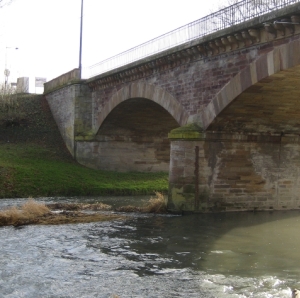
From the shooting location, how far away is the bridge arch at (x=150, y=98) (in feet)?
59.9

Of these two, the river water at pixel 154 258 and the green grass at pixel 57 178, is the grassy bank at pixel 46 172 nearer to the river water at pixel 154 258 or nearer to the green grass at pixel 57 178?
the green grass at pixel 57 178

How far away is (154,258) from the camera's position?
36.0 ft

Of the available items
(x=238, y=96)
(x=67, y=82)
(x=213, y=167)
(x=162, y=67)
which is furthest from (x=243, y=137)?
(x=67, y=82)

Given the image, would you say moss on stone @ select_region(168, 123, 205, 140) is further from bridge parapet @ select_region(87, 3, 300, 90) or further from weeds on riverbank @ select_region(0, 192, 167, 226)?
weeds on riverbank @ select_region(0, 192, 167, 226)

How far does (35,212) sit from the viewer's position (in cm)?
1575

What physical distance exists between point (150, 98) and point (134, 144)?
7.96 metres

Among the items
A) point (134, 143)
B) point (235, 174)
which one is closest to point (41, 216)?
point (235, 174)

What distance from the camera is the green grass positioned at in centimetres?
2280

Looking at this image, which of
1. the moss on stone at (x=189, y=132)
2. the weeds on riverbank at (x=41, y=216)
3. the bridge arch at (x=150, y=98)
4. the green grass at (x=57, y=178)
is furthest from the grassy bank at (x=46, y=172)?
the moss on stone at (x=189, y=132)

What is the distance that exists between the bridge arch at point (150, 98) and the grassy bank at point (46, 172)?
3245 mm

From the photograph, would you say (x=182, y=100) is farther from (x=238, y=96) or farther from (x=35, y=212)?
(x=35, y=212)

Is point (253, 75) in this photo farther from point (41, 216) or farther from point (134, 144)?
point (134, 144)

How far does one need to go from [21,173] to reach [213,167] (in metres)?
10.2

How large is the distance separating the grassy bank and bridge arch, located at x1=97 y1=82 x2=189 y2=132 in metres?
3.24
